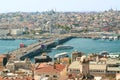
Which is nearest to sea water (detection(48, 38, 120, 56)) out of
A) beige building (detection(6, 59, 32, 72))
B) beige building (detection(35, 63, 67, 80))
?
beige building (detection(6, 59, 32, 72))

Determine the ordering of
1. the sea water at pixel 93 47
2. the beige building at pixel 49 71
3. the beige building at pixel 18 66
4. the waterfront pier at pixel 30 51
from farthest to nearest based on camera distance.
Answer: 1. the sea water at pixel 93 47
2. the waterfront pier at pixel 30 51
3. the beige building at pixel 18 66
4. the beige building at pixel 49 71

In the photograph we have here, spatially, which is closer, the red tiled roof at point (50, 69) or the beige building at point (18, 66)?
the red tiled roof at point (50, 69)

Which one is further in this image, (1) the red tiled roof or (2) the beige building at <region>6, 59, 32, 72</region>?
(2) the beige building at <region>6, 59, 32, 72</region>

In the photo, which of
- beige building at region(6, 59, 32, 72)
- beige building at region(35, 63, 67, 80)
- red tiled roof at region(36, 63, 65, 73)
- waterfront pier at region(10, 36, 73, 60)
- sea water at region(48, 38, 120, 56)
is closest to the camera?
beige building at region(35, 63, 67, 80)

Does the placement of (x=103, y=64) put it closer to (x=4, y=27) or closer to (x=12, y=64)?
(x=12, y=64)

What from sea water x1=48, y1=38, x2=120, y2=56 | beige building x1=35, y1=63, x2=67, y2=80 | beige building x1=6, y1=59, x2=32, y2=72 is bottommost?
sea water x1=48, y1=38, x2=120, y2=56

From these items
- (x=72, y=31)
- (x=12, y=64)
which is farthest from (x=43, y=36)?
(x=12, y=64)

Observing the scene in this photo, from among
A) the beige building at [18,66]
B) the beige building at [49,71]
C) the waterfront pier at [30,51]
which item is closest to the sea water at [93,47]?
the waterfront pier at [30,51]

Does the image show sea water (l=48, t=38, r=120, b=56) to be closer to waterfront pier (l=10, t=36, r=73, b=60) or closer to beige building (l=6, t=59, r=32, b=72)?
waterfront pier (l=10, t=36, r=73, b=60)

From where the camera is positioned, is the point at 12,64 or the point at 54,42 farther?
the point at 54,42

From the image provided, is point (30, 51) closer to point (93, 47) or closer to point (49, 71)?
point (93, 47)

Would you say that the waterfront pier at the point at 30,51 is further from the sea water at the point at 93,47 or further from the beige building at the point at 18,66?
the beige building at the point at 18,66
